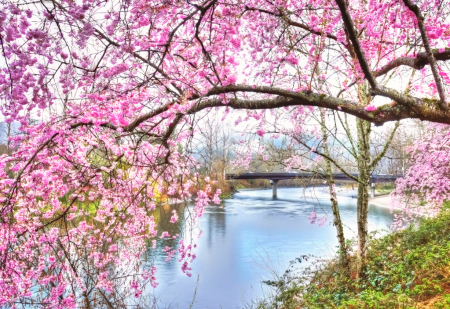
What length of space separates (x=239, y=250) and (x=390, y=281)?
7.77 m

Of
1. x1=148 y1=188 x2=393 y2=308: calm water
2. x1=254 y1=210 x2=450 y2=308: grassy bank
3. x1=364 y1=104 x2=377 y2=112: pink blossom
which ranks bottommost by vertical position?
x1=148 y1=188 x2=393 y2=308: calm water

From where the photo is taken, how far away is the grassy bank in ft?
10.3

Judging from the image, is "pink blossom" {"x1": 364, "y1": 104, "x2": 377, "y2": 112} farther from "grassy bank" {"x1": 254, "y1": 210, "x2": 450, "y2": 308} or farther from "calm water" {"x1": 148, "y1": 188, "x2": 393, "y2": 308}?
"calm water" {"x1": 148, "y1": 188, "x2": 393, "y2": 308}

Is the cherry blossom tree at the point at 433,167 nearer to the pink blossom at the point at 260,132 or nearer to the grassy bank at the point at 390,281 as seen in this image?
the grassy bank at the point at 390,281

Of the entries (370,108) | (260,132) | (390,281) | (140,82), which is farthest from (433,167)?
(140,82)

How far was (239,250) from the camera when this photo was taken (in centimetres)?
1157

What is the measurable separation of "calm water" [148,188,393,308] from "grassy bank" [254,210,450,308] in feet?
4.07

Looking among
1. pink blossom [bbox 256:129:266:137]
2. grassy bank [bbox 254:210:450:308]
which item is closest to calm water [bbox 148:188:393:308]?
pink blossom [bbox 256:129:266:137]

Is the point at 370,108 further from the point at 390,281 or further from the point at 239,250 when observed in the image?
the point at 239,250

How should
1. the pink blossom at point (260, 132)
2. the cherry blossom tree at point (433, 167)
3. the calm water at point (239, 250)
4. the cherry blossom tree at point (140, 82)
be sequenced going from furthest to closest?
the calm water at point (239, 250) < the cherry blossom tree at point (433, 167) < the pink blossom at point (260, 132) < the cherry blossom tree at point (140, 82)

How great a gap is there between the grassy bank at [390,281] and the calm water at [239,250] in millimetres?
1240

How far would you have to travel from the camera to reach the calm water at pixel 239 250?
7.71m

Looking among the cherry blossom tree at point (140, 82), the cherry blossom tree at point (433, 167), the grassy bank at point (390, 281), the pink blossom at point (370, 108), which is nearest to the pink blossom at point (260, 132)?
the cherry blossom tree at point (140, 82)

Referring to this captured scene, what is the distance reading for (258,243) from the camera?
40.6 ft
